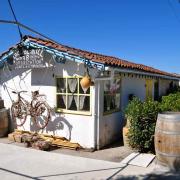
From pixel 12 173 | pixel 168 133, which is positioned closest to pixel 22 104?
pixel 12 173

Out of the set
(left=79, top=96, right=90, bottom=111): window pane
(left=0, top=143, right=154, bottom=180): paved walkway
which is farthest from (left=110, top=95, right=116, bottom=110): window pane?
(left=0, top=143, right=154, bottom=180): paved walkway

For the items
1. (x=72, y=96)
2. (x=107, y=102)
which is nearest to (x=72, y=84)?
(x=72, y=96)

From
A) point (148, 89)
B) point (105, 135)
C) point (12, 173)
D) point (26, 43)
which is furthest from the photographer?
point (148, 89)

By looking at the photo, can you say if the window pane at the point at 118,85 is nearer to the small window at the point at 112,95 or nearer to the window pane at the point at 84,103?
the small window at the point at 112,95

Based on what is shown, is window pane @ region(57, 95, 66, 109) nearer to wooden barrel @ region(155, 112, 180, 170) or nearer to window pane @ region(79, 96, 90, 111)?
window pane @ region(79, 96, 90, 111)

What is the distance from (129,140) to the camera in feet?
28.6

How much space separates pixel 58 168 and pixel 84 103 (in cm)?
267

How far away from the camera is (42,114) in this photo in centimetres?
1016

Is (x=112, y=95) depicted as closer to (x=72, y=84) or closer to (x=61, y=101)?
(x=72, y=84)

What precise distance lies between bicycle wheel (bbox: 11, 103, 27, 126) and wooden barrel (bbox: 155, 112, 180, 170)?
5.54 meters

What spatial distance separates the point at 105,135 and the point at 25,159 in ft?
9.13

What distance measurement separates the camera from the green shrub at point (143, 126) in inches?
326

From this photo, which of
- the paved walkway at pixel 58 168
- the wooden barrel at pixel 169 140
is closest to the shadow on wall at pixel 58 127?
the paved walkway at pixel 58 168

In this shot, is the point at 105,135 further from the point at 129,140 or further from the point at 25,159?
the point at 25,159
